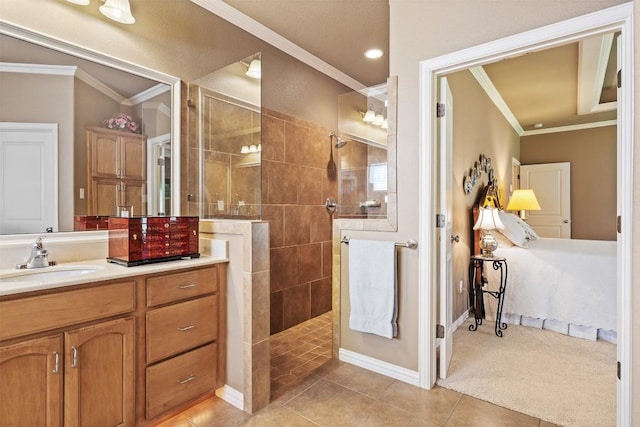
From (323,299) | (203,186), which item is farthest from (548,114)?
(203,186)

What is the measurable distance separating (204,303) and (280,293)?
1.39m

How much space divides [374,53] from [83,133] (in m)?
2.73

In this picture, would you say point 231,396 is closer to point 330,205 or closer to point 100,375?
point 100,375

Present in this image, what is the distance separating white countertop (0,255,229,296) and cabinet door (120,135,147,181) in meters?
0.58

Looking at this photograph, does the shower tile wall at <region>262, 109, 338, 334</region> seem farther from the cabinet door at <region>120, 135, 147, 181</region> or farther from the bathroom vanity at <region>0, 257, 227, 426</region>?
the bathroom vanity at <region>0, 257, 227, 426</region>

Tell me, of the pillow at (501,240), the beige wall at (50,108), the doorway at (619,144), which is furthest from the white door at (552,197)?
the beige wall at (50,108)

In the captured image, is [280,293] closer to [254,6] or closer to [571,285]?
[254,6]

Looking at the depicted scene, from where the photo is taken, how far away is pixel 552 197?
6.63 meters

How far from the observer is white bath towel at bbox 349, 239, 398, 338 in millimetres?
2252

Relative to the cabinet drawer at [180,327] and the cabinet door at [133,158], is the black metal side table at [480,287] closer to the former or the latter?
the cabinet drawer at [180,327]

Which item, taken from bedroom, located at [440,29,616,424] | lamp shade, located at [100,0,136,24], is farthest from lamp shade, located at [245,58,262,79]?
bedroom, located at [440,29,616,424]

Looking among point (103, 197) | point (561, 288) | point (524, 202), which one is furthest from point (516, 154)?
point (103, 197)

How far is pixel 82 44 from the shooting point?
6.31 feet

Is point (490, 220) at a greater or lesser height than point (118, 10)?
lesser
